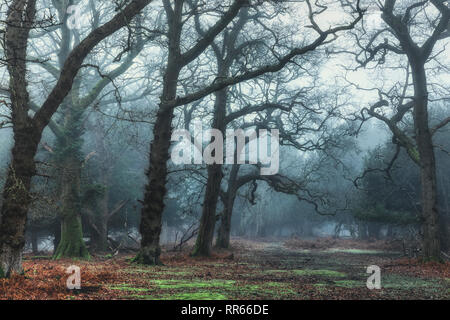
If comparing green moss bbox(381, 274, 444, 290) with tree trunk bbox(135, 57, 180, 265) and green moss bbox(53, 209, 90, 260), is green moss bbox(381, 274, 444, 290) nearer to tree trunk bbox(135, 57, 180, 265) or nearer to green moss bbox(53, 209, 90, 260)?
tree trunk bbox(135, 57, 180, 265)

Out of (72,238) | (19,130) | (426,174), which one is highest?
(426,174)

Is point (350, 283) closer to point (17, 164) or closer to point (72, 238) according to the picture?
point (17, 164)

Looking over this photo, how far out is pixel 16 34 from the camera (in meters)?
8.80

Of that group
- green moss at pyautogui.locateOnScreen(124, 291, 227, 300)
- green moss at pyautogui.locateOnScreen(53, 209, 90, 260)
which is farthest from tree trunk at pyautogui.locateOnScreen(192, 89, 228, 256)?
green moss at pyautogui.locateOnScreen(124, 291, 227, 300)

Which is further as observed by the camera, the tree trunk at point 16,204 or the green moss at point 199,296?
the tree trunk at point 16,204

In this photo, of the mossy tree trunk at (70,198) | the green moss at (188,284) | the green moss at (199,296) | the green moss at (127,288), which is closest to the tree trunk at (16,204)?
the green moss at (127,288)

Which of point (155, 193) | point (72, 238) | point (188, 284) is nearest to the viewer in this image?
point (188, 284)

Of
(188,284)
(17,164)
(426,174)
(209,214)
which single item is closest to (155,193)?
(188,284)

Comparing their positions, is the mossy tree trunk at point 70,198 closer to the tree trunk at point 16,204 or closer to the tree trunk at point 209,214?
the tree trunk at point 209,214

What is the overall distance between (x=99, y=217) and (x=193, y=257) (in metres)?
10.2

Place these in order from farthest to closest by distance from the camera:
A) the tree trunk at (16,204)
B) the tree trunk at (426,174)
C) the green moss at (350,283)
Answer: the tree trunk at (426,174), the green moss at (350,283), the tree trunk at (16,204)

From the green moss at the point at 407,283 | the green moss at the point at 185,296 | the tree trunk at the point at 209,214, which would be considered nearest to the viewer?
the green moss at the point at 185,296
